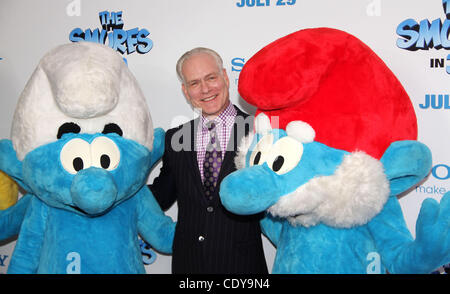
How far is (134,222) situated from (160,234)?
0.51 ft

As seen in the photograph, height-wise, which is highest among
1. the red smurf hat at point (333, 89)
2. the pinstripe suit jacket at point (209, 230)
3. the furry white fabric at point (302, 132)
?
the red smurf hat at point (333, 89)

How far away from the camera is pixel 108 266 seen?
1.77 m

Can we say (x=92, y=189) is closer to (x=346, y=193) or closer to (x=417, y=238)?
(x=346, y=193)

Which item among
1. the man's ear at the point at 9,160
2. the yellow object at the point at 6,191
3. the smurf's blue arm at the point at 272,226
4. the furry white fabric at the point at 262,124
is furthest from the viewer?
the yellow object at the point at 6,191

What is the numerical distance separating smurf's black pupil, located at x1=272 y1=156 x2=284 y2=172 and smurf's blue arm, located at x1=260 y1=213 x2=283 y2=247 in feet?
1.54

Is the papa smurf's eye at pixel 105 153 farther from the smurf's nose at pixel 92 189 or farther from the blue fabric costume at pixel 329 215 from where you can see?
the blue fabric costume at pixel 329 215

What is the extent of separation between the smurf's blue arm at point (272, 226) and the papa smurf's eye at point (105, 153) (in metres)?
0.73

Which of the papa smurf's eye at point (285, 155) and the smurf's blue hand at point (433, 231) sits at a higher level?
the papa smurf's eye at point (285, 155)

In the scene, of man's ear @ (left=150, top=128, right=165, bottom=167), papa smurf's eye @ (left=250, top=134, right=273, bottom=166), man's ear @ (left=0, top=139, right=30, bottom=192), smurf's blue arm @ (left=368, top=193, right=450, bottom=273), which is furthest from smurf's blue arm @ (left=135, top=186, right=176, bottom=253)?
smurf's blue arm @ (left=368, top=193, right=450, bottom=273)

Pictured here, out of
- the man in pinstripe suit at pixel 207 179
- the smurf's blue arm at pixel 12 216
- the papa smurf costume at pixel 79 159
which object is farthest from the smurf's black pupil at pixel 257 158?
the smurf's blue arm at pixel 12 216

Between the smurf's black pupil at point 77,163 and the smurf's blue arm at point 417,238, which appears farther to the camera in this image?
the smurf's black pupil at point 77,163

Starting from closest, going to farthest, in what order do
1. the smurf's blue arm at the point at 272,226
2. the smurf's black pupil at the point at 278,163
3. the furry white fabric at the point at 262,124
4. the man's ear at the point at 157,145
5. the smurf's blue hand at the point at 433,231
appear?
the smurf's blue hand at the point at 433,231, the smurf's black pupil at the point at 278,163, the furry white fabric at the point at 262,124, the smurf's blue arm at the point at 272,226, the man's ear at the point at 157,145

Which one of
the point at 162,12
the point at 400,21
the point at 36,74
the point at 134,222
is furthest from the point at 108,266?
the point at 400,21

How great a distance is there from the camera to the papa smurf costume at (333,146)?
1410 mm
